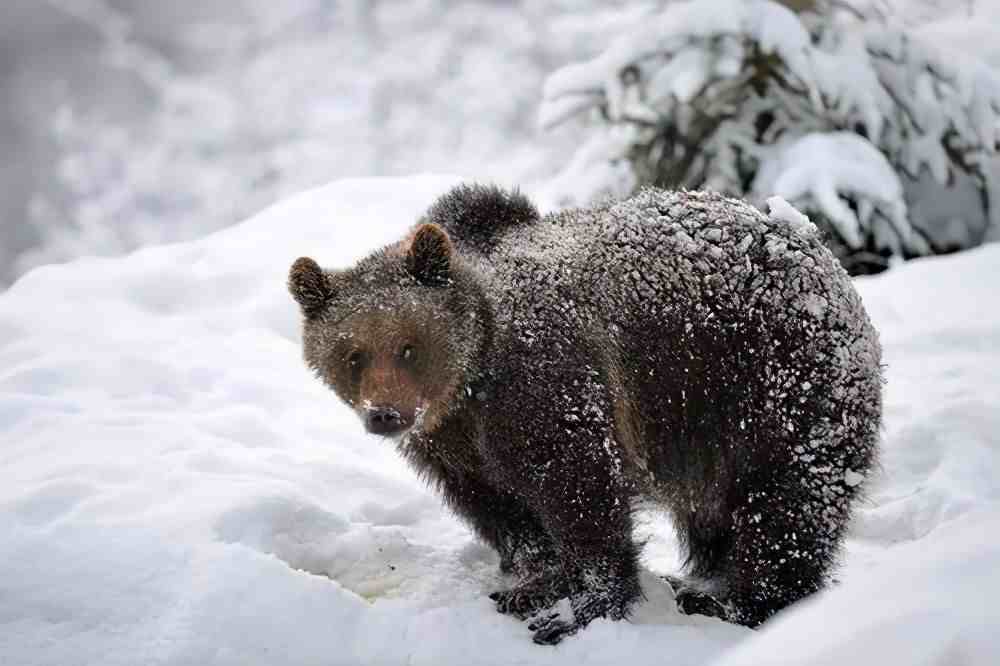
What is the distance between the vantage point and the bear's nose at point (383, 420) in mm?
3539

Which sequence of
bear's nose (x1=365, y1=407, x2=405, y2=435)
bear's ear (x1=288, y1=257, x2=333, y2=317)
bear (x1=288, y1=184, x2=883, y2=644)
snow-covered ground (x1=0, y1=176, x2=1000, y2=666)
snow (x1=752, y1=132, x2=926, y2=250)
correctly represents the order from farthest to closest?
1. snow (x1=752, y1=132, x2=926, y2=250)
2. bear's ear (x1=288, y1=257, x2=333, y2=317)
3. bear (x1=288, y1=184, x2=883, y2=644)
4. bear's nose (x1=365, y1=407, x2=405, y2=435)
5. snow-covered ground (x1=0, y1=176, x2=1000, y2=666)

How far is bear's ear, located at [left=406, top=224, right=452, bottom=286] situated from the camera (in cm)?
377

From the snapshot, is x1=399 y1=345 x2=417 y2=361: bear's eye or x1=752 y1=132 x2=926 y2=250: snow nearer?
x1=399 y1=345 x2=417 y2=361: bear's eye

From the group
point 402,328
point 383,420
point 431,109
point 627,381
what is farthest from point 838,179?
point 431,109

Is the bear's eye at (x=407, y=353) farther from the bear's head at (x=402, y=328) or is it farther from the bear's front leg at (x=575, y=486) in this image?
the bear's front leg at (x=575, y=486)

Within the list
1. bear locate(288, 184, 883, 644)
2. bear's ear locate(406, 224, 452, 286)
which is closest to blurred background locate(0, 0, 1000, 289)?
bear locate(288, 184, 883, 644)

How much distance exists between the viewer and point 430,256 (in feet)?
12.5

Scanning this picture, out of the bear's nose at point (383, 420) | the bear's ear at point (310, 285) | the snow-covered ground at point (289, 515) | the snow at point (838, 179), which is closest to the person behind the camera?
the snow-covered ground at point (289, 515)

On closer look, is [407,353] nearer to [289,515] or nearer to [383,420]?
[383,420]

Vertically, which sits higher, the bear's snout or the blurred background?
the bear's snout

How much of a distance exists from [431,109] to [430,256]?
15.5m

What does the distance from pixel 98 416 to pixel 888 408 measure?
3.96 m

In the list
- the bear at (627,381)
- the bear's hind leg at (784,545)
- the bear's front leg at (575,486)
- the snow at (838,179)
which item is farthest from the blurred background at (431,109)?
the bear's front leg at (575,486)

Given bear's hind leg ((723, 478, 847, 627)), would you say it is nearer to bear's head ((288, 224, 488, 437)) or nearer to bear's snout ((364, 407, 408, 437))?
bear's head ((288, 224, 488, 437))
